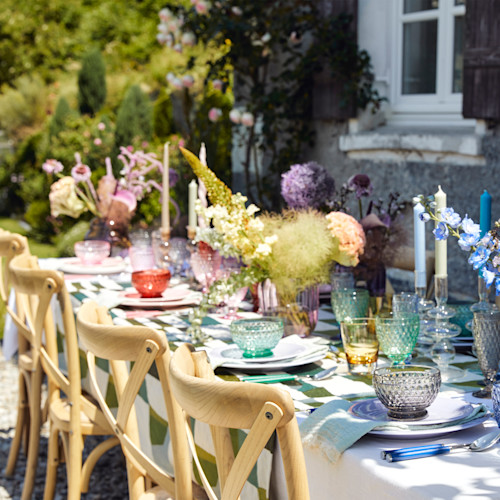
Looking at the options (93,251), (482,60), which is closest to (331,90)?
(482,60)

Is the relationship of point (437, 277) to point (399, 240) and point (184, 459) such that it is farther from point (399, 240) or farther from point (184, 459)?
point (184, 459)

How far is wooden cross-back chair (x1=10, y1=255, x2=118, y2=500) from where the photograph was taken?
2.49m

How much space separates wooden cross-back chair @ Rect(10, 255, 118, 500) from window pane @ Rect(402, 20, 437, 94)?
2.62m

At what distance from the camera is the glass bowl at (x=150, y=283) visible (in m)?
2.85

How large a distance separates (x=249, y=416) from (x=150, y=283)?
1.58 meters

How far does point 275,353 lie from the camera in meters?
2.10

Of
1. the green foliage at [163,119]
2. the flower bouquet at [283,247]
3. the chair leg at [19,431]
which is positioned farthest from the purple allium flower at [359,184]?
the green foliage at [163,119]

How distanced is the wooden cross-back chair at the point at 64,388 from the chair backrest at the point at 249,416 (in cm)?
112

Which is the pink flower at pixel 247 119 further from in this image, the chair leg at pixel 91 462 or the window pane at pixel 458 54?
the chair leg at pixel 91 462

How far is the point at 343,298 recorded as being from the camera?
2.30 metres

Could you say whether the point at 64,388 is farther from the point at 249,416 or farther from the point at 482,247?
the point at 482,247

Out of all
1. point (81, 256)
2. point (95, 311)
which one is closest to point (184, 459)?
point (95, 311)

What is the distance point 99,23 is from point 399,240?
15.0 m

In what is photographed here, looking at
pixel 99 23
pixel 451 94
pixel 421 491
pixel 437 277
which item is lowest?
pixel 421 491
